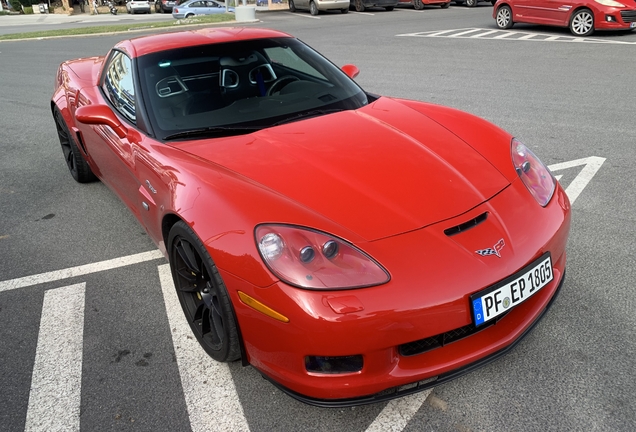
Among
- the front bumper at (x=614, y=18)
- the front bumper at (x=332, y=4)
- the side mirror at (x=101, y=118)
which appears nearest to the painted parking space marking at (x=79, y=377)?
the side mirror at (x=101, y=118)

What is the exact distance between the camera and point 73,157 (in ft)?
16.1

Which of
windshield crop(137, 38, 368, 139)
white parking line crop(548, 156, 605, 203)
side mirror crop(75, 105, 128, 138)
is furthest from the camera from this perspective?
white parking line crop(548, 156, 605, 203)

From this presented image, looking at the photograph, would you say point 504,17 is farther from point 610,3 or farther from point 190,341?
point 190,341

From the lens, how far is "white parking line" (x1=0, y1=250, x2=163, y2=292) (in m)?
3.44

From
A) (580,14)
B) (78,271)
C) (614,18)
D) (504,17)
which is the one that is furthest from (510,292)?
(504,17)

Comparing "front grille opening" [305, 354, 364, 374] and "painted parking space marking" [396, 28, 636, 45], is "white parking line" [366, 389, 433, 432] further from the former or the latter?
"painted parking space marking" [396, 28, 636, 45]

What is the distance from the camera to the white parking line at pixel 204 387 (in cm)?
224

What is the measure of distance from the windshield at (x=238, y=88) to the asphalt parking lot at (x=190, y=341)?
1.03 meters

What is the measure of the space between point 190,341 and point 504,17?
540 inches

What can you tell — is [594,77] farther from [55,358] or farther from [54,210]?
[55,358]

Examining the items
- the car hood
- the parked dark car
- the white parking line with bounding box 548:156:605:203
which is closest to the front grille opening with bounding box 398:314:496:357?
the car hood

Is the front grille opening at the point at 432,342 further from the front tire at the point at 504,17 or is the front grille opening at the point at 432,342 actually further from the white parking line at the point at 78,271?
the front tire at the point at 504,17

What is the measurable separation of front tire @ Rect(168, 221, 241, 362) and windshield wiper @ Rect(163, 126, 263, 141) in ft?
1.96

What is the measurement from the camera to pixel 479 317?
2020 mm
